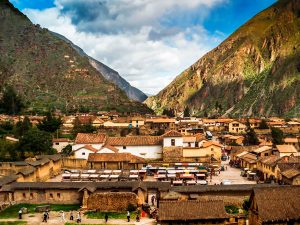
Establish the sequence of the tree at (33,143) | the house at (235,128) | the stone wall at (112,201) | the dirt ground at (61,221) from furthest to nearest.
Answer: the house at (235,128) → the tree at (33,143) → the stone wall at (112,201) → the dirt ground at (61,221)

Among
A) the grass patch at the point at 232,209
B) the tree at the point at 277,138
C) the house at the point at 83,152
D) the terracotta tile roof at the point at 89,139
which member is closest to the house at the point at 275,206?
the grass patch at the point at 232,209

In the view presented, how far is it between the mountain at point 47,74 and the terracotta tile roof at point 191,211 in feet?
269

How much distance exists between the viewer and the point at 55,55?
147m

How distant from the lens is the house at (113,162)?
193 ft

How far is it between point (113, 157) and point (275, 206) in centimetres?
3409

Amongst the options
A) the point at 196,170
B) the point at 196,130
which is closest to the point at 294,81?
the point at 196,130

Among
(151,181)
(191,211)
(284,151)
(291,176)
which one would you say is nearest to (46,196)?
(151,181)

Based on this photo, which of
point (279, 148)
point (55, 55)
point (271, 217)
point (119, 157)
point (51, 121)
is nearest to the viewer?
point (271, 217)

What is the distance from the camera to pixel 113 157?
5950 centimetres

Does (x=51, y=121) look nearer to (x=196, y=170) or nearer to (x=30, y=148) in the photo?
(x=30, y=148)

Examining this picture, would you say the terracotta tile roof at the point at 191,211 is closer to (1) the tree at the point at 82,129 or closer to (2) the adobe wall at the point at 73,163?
(2) the adobe wall at the point at 73,163

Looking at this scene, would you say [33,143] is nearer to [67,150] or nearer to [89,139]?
[67,150]

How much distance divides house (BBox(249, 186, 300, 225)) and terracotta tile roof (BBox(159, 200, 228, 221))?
2.69 metres

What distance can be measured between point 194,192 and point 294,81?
15969cm
